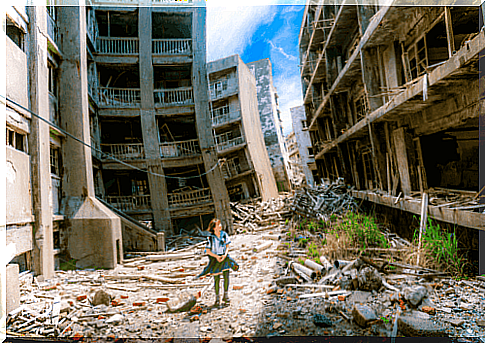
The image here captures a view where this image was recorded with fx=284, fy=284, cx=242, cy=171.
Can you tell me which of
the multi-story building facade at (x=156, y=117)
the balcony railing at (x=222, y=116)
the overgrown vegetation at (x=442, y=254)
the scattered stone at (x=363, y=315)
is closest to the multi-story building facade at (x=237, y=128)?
the balcony railing at (x=222, y=116)

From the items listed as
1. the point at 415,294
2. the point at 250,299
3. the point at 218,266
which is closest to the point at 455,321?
the point at 415,294

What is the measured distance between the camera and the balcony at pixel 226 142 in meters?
4.20

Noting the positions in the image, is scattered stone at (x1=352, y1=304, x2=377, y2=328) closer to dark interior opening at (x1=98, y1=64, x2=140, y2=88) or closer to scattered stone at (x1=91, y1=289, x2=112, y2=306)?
scattered stone at (x1=91, y1=289, x2=112, y2=306)

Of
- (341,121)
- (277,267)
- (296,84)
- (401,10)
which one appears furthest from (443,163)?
(277,267)

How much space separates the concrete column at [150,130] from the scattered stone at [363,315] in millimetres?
2589

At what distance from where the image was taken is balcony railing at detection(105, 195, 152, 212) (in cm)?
396

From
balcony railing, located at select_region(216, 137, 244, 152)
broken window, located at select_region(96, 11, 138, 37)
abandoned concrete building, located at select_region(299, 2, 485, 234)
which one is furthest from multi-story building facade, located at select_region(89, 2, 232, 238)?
abandoned concrete building, located at select_region(299, 2, 485, 234)

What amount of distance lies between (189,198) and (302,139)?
8.21 feet

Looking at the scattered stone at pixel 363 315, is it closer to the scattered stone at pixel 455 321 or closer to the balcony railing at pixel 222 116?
the scattered stone at pixel 455 321

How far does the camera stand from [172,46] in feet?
13.7

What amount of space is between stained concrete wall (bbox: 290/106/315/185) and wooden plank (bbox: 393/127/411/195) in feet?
6.19

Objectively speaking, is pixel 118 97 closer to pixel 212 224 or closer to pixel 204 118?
pixel 204 118

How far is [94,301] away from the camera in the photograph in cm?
358

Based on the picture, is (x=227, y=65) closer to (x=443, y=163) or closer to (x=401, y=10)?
(x=401, y=10)
